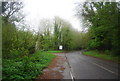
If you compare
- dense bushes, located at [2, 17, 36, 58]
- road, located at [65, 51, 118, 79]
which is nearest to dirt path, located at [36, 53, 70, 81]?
road, located at [65, 51, 118, 79]

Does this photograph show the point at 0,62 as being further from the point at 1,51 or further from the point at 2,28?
the point at 2,28

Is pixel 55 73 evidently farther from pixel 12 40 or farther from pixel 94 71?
pixel 12 40

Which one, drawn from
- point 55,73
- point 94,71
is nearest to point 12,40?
point 55,73

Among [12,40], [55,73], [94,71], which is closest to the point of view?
[12,40]

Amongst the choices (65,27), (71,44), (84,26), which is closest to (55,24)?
(65,27)

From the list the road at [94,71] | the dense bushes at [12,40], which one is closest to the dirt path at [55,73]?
the road at [94,71]

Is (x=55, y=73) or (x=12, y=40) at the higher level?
(x=12, y=40)

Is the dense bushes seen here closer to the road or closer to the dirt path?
the dirt path

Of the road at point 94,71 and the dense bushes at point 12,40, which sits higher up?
the dense bushes at point 12,40

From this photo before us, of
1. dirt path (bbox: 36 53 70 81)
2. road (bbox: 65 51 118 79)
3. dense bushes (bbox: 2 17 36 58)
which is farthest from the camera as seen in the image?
dirt path (bbox: 36 53 70 81)

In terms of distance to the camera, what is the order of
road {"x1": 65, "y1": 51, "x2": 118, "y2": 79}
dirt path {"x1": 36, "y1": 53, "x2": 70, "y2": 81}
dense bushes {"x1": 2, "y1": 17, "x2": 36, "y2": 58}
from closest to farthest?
dense bushes {"x1": 2, "y1": 17, "x2": 36, "y2": 58} < road {"x1": 65, "y1": 51, "x2": 118, "y2": 79} < dirt path {"x1": 36, "y1": 53, "x2": 70, "y2": 81}

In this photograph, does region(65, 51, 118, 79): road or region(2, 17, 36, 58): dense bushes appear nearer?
region(2, 17, 36, 58): dense bushes

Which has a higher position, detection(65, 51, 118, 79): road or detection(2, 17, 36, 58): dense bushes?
detection(2, 17, 36, 58): dense bushes

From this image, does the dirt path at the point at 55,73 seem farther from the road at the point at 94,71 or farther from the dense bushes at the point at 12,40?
the dense bushes at the point at 12,40
